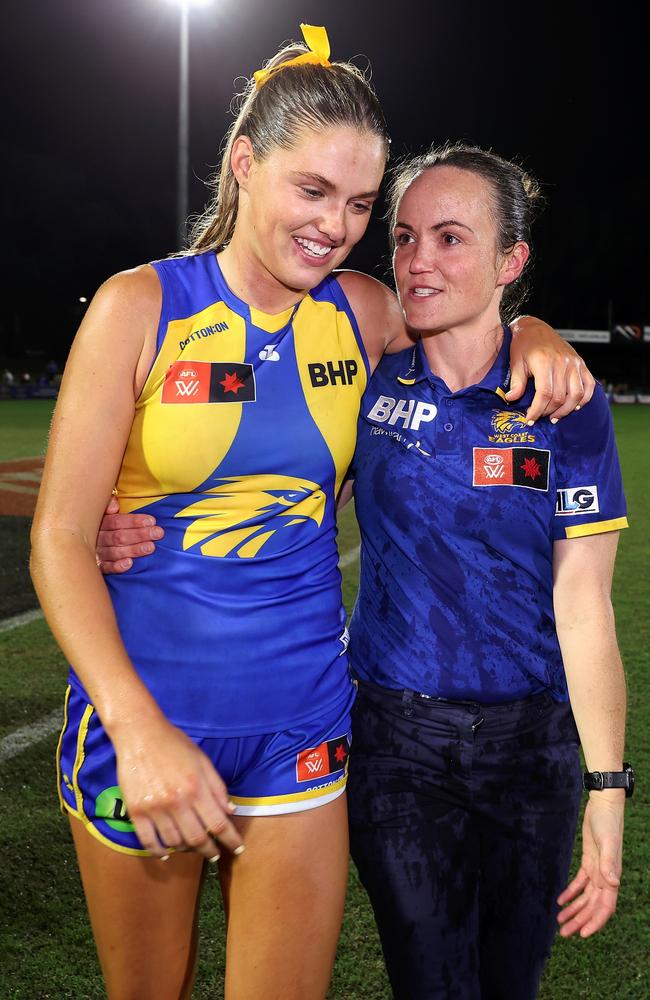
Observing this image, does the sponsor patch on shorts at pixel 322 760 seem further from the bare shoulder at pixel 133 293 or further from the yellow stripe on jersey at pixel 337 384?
the bare shoulder at pixel 133 293

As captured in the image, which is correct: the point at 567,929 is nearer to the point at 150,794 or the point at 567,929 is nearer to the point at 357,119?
the point at 150,794

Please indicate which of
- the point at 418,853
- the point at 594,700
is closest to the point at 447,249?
the point at 594,700

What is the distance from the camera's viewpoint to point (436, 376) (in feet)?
7.32

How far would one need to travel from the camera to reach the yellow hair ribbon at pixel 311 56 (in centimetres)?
202

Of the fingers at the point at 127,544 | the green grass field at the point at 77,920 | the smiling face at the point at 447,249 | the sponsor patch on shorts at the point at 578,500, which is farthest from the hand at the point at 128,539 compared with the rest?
the green grass field at the point at 77,920

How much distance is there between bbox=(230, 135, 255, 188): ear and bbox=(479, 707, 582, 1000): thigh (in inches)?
51.3

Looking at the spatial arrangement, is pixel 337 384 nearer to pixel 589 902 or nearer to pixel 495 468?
pixel 495 468

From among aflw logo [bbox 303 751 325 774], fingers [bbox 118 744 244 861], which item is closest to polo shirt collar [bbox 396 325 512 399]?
aflw logo [bbox 303 751 325 774]

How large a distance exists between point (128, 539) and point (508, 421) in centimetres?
85

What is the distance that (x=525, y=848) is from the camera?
2.09 meters

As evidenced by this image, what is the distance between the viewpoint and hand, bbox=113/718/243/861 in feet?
4.75

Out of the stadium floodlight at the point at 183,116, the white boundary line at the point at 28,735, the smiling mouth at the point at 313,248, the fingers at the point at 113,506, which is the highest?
the stadium floodlight at the point at 183,116

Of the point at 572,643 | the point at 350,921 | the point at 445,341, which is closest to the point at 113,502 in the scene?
the point at 445,341

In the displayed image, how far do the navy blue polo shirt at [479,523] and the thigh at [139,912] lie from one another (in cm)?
60
